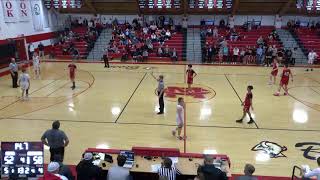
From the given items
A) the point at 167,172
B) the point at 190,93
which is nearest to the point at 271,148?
the point at 167,172

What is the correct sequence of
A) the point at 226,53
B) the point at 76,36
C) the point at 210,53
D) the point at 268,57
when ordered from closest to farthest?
the point at 268,57 → the point at 210,53 → the point at 226,53 → the point at 76,36

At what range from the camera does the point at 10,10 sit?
23703 mm

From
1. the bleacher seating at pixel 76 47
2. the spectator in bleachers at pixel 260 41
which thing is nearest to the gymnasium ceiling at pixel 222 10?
the bleacher seating at pixel 76 47

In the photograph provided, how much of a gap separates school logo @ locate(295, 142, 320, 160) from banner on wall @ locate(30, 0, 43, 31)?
2458 cm

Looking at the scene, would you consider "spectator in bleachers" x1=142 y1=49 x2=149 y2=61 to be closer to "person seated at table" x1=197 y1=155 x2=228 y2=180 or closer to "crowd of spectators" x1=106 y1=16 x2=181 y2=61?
"crowd of spectators" x1=106 y1=16 x2=181 y2=61

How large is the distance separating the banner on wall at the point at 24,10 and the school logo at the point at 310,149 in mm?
23156

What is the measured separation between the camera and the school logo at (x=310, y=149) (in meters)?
9.20

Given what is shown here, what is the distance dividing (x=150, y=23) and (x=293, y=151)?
23.7 metres

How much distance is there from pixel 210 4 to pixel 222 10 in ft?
5.33

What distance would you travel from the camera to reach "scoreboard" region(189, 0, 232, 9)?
28.5 meters

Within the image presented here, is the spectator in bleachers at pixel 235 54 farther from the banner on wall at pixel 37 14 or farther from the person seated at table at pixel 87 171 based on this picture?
the person seated at table at pixel 87 171

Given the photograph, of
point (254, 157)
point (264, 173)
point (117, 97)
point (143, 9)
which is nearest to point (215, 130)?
point (254, 157)

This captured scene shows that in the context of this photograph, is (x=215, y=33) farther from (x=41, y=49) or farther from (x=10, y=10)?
(x=10, y=10)

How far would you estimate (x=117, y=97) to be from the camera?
1519 cm
